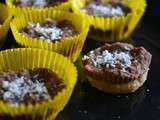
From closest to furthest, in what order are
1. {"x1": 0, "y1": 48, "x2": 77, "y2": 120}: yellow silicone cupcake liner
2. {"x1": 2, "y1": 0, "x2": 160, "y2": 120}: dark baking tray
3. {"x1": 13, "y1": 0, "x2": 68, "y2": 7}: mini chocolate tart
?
{"x1": 0, "y1": 48, "x2": 77, "y2": 120}: yellow silicone cupcake liner
{"x1": 2, "y1": 0, "x2": 160, "y2": 120}: dark baking tray
{"x1": 13, "y1": 0, "x2": 68, "y2": 7}: mini chocolate tart

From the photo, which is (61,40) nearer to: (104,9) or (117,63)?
(117,63)

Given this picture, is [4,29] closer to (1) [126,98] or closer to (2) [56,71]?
(2) [56,71]

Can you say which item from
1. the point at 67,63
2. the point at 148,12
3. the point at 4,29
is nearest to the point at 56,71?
the point at 67,63

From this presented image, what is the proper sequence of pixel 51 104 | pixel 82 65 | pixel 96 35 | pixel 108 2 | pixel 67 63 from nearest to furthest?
1. pixel 51 104
2. pixel 67 63
3. pixel 82 65
4. pixel 96 35
5. pixel 108 2

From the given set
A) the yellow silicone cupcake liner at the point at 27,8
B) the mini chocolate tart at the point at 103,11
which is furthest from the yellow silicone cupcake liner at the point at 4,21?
the mini chocolate tart at the point at 103,11

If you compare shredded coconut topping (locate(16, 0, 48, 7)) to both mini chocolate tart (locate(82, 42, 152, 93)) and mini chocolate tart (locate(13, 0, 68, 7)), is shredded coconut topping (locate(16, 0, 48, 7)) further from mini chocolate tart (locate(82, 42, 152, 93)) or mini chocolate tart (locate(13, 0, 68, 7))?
mini chocolate tart (locate(82, 42, 152, 93))

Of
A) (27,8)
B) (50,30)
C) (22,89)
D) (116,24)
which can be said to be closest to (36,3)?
(27,8)

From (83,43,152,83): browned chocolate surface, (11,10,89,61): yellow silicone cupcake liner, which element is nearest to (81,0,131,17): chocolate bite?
(11,10,89,61): yellow silicone cupcake liner
